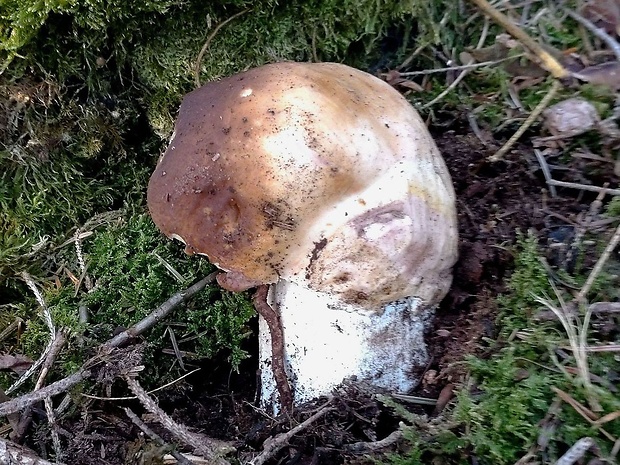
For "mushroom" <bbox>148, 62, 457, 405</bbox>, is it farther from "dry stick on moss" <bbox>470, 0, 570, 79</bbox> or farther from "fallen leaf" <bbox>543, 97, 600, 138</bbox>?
"dry stick on moss" <bbox>470, 0, 570, 79</bbox>

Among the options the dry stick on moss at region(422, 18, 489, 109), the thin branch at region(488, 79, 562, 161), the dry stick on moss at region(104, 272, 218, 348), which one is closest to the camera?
the dry stick on moss at region(104, 272, 218, 348)

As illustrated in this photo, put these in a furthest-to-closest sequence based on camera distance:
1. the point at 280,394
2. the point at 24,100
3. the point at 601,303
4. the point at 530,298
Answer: the point at 24,100 < the point at 280,394 < the point at 530,298 < the point at 601,303

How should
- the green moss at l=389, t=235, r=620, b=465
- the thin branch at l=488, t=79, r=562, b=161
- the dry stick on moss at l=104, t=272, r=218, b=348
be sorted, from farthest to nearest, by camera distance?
1. the thin branch at l=488, t=79, r=562, b=161
2. the dry stick on moss at l=104, t=272, r=218, b=348
3. the green moss at l=389, t=235, r=620, b=465

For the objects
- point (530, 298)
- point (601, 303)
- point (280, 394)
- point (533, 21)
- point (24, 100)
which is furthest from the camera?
point (533, 21)

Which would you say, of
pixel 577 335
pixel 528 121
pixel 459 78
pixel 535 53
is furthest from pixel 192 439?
pixel 535 53

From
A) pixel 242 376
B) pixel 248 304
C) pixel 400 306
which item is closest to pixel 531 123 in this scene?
pixel 400 306

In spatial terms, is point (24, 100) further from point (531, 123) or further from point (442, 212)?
point (531, 123)

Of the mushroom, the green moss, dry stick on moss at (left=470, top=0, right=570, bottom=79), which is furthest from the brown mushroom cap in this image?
dry stick on moss at (left=470, top=0, right=570, bottom=79)
